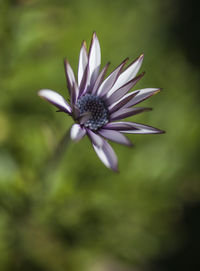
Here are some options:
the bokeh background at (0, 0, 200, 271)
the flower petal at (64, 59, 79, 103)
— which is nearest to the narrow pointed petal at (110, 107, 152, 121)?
the flower petal at (64, 59, 79, 103)

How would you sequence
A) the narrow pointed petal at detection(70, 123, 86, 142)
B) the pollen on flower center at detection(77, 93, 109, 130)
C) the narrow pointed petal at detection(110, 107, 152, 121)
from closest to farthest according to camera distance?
the narrow pointed petal at detection(70, 123, 86, 142)
the narrow pointed petal at detection(110, 107, 152, 121)
the pollen on flower center at detection(77, 93, 109, 130)

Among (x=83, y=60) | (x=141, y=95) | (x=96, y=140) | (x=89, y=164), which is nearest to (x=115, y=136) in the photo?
(x=96, y=140)

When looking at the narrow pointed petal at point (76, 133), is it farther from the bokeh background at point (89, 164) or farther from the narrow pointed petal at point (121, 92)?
the bokeh background at point (89, 164)

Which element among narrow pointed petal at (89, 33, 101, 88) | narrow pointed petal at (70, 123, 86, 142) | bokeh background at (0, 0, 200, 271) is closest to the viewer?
narrow pointed petal at (70, 123, 86, 142)

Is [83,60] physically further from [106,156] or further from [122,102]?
[106,156]

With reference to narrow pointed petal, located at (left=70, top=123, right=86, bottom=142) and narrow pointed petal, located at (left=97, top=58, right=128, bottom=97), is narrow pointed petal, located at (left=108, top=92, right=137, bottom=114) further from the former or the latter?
narrow pointed petal, located at (left=70, top=123, right=86, bottom=142)

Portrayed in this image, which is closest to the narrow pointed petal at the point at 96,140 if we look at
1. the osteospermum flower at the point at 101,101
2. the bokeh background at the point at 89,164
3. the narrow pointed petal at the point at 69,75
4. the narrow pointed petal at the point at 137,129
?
the osteospermum flower at the point at 101,101
